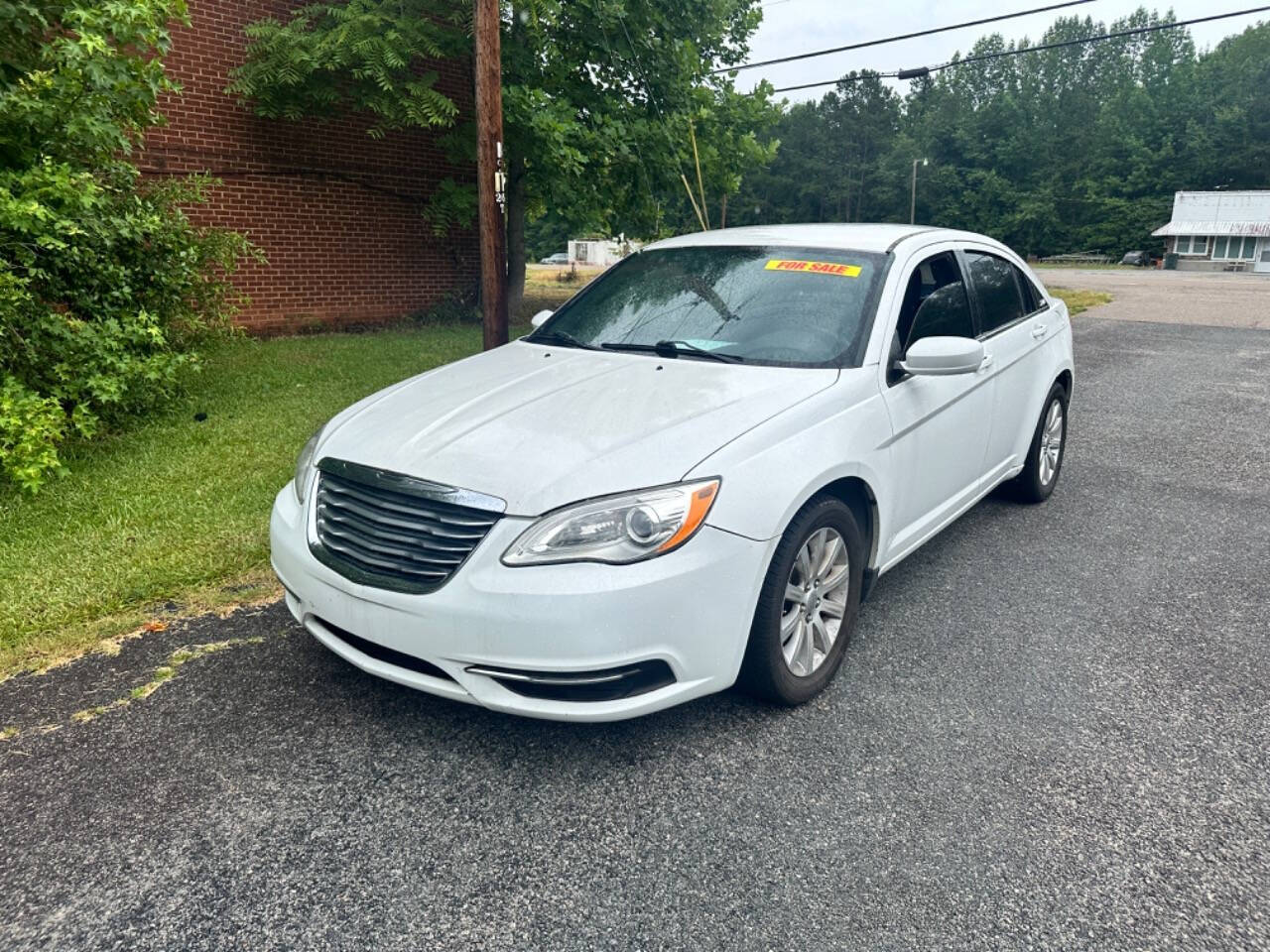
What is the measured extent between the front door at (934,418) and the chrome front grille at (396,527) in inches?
68.3

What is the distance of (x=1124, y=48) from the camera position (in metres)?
84.1

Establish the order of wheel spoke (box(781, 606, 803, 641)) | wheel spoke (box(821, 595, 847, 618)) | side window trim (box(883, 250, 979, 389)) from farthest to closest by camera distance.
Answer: side window trim (box(883, 250, 979, 389))
wheel spoke (box(821, 595, 847, 618))
wheel spoke (box(781, 606, 803, 641))

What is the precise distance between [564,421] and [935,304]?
1958 millimetres

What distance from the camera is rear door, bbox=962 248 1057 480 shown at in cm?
459

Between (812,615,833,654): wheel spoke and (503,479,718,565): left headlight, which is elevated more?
(503,479,718,565): left headlight

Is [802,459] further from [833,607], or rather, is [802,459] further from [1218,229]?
[1218,229]

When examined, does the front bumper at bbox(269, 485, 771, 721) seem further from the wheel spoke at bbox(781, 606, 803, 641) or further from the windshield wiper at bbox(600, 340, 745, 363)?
the windshield wiper at bbox(600, 340, 745, 363)

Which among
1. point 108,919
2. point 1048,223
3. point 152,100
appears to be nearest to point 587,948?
point 108,919

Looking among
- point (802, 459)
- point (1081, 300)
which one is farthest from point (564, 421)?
point (1081, 300)

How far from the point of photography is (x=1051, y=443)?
562 cm

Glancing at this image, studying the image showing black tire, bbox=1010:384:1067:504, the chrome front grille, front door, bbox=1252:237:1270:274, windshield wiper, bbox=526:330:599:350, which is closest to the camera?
the chrome front grille

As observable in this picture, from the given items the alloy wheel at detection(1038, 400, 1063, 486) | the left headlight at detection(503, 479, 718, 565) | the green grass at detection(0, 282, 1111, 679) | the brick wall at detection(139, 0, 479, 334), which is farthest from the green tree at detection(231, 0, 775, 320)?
the left headlight at detection(503, 479, 718, 565)

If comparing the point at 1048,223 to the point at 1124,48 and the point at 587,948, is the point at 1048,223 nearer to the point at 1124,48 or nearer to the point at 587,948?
the point at 1124,48

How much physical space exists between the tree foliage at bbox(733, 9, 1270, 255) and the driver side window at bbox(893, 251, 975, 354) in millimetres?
68616
